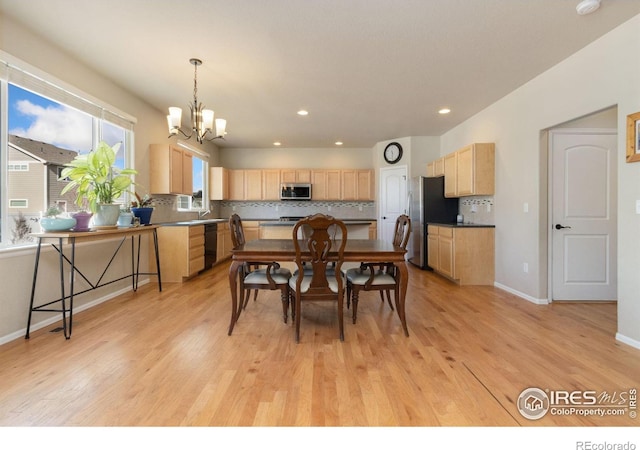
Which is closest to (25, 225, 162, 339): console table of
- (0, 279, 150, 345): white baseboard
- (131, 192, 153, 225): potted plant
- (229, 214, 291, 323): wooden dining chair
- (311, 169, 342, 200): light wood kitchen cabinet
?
(0, 279, 150, 345): white baseboard

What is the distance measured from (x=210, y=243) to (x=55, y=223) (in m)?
2.83

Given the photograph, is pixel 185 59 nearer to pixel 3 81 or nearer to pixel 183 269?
pixel 3 81

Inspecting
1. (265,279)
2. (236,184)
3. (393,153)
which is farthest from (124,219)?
(393,153)

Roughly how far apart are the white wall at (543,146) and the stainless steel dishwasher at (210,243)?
459 centimetres

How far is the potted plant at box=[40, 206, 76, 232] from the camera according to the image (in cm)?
254

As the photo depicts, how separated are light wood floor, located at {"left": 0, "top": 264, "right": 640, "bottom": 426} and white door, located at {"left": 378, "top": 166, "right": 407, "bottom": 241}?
347 centimetres

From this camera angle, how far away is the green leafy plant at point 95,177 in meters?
2.81

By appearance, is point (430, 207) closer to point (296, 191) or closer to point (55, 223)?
point (296, 191)

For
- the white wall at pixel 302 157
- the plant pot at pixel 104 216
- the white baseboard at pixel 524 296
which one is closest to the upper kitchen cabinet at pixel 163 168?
the plant pot at pixel 104 216

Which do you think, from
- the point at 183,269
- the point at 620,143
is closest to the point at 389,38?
the point at 620,143

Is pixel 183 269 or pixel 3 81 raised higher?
pixel 3 81

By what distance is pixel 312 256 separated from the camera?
2383 millimetres

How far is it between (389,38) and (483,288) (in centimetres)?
338

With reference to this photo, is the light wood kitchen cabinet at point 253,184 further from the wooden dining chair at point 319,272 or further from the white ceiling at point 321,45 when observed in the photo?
the wooden dining chair at point 319,272
